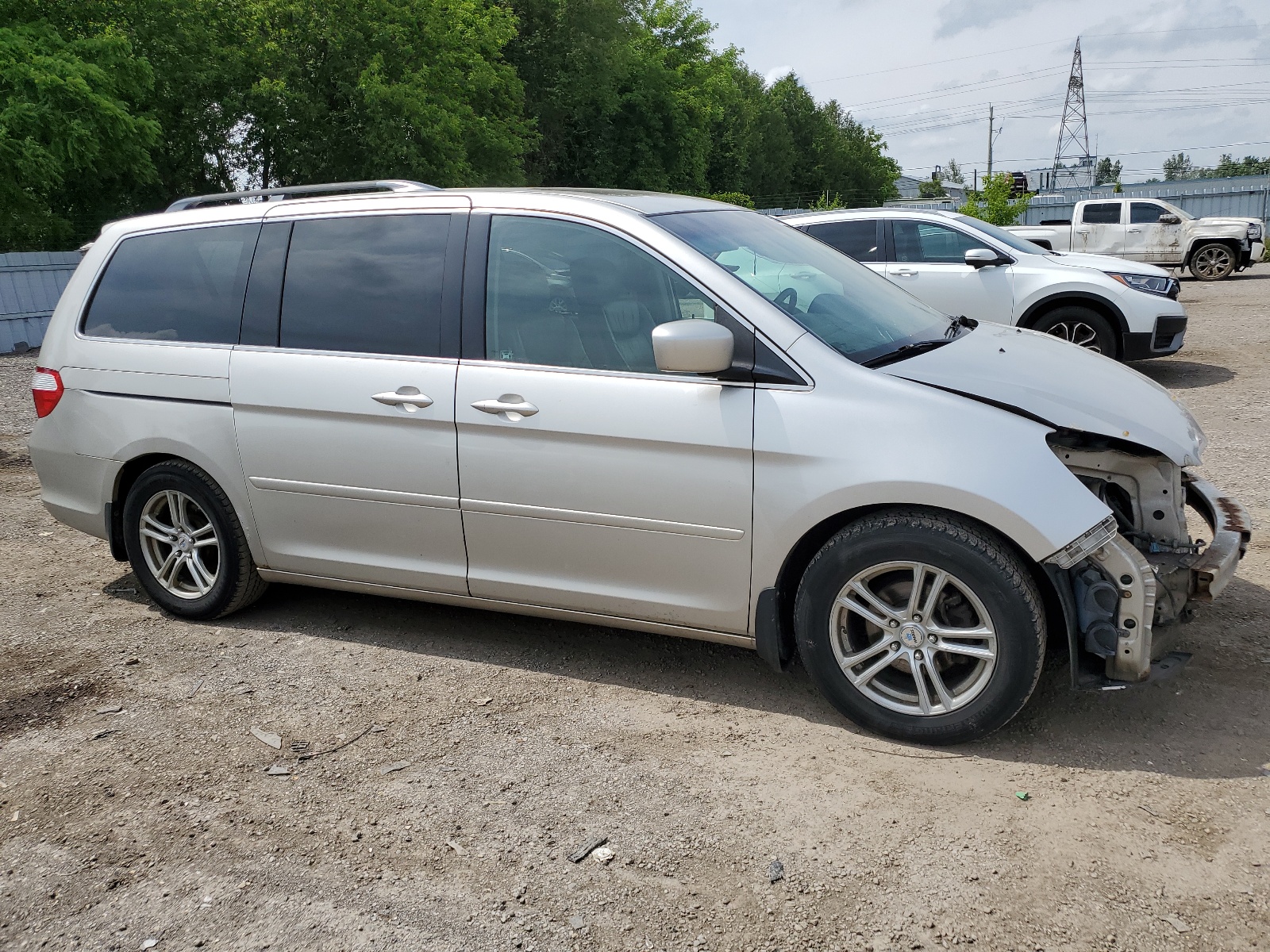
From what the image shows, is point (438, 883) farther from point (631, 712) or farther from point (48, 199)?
point (48, 199)

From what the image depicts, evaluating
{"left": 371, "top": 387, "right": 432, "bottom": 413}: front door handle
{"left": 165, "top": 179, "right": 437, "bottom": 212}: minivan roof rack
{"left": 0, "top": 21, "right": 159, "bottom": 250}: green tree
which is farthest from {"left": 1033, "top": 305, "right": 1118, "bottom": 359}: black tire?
{"left": 0, "top": 21, "right": 159, "bottom": 250}: green tree

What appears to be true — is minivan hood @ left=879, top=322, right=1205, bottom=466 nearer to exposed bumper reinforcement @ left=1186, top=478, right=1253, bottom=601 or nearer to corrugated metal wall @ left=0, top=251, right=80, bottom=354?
exposed bumper reinforcement @ left=1186, top=478, right=1253, bottom=601

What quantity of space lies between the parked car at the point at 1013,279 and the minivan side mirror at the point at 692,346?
7.08 metres

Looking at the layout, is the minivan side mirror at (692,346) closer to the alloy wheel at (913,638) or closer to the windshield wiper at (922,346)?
the windshield wiper at (922,346)

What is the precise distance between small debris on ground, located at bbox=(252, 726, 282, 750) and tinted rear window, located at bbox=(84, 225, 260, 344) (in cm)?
170

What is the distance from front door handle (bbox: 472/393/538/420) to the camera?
394 cm

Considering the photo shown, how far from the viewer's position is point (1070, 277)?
10188 millimetres

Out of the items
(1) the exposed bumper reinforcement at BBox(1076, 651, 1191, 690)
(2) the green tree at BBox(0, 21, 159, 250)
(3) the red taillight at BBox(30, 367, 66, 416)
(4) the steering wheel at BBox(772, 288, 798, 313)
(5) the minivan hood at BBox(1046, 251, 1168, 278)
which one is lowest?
(1) the exposed bumper reinforcement at BBox(1076, 651, 1191, 690)

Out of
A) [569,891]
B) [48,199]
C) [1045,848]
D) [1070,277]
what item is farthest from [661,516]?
[48,199]

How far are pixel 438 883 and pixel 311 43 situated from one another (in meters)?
36.6

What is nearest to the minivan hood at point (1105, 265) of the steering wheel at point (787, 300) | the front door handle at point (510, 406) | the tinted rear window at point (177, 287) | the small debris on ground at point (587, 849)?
the steering wheel at point (787, 300)

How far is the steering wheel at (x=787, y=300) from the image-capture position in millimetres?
3793

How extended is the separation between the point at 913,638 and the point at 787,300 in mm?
1279

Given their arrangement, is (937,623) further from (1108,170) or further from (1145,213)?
(1108,170)
